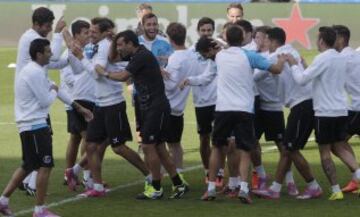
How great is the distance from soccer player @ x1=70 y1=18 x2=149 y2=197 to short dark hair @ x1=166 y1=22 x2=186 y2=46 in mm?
750

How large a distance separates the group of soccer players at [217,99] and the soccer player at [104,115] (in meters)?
0.01

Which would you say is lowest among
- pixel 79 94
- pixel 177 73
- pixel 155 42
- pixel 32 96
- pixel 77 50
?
pixel 79 94

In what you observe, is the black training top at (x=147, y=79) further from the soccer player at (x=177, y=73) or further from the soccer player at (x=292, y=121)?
the soccer player at (x=292, y=121)

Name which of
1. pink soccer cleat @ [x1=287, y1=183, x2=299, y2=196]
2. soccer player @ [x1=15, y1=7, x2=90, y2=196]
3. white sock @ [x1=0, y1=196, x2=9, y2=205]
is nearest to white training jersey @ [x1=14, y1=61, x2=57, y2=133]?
white sock @ [x1=0, y1=196, x2=9, y2=205]

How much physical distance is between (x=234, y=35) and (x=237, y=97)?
0.70 meters

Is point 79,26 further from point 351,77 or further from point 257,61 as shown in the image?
point 351,77

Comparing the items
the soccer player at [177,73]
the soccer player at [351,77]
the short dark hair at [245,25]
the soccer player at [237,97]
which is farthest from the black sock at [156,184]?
the soccer player at [351,77]

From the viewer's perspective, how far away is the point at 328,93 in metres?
11.6

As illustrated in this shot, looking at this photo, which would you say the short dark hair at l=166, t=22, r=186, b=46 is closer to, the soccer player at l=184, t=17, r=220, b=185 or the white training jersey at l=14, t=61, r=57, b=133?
the soccer player at l=184, t=17, r=220, b=185

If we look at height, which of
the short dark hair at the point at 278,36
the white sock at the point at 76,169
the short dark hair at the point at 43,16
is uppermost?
the short dark hair at the point at 43,16

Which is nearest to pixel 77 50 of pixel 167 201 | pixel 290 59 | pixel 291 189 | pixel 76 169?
pixel 76 169

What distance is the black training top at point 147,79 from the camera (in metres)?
11.6

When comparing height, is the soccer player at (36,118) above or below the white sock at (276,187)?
above

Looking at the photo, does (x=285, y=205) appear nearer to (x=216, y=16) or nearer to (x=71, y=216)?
(x=71, y=216)
